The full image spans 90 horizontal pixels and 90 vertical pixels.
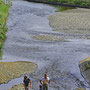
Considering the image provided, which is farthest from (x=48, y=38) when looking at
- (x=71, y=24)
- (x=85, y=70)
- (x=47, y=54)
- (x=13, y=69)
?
(x=85, y=70)

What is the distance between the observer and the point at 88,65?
1193 inches

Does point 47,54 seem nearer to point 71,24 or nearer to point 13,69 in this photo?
point 13,69

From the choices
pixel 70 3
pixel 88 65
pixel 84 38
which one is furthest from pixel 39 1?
pixel 88 65

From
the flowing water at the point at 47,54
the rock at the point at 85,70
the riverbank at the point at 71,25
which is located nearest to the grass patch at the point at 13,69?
the flowing water at the point at 47,54

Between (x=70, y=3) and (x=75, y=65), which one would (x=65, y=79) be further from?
(x=70, y=3)

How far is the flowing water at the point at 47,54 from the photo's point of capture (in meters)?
27.9

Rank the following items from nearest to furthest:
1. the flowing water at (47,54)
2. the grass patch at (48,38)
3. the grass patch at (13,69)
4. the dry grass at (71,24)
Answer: the flowing water at (47,54), the grass patch at (13,69), the grass patch at (48,38), the dry grass at (71,24)

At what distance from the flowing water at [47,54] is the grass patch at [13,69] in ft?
2.68

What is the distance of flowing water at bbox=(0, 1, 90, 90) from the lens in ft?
91.7

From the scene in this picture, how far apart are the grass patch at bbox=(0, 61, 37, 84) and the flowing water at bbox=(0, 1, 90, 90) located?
82 cm

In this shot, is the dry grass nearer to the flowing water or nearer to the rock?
the flowing water

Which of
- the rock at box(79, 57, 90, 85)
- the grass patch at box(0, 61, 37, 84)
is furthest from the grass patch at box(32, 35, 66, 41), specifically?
the rock at box(79, 57, 90, 85)

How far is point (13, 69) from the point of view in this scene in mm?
30562

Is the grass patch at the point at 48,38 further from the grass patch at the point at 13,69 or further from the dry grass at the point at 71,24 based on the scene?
the grass patch at the point at 13,69
